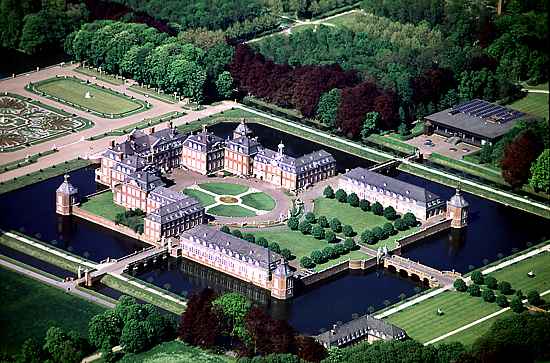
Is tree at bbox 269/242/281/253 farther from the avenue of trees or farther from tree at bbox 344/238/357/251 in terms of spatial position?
the avenue of trees

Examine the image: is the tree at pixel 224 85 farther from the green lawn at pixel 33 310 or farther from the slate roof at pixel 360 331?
the slate roof at pixel 360 331

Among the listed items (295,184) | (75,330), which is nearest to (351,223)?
(295,184)

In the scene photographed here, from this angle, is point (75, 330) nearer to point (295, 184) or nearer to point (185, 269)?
point (185, 269)

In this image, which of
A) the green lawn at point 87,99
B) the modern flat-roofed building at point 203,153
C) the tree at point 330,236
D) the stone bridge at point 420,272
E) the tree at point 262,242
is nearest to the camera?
the stone bridge at point 420,272

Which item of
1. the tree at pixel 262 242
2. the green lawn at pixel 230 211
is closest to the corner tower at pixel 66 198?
the green lawn at pixel 230 211

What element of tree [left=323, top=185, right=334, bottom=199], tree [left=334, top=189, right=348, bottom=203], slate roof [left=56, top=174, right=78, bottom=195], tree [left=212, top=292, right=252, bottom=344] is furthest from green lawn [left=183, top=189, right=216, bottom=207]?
tree [left=212, top=292, right=252, bottom=344]

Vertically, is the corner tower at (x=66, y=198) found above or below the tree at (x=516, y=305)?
above

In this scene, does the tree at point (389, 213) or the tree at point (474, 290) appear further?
the tree at point (389, 213)
